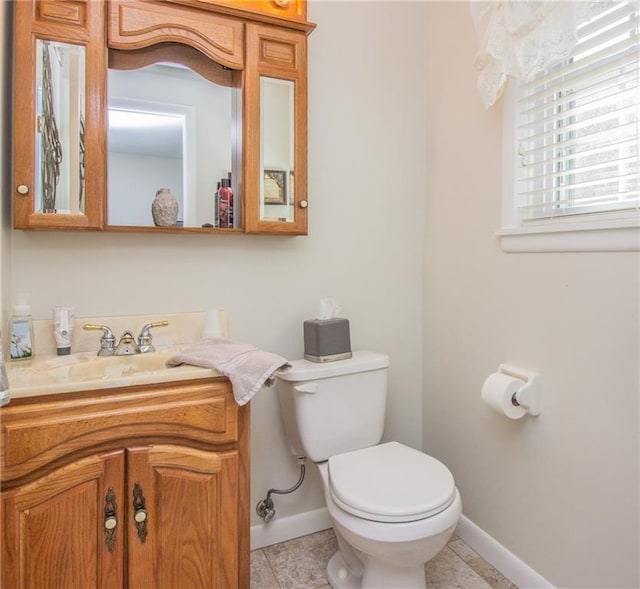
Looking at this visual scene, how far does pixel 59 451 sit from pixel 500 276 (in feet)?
4.71

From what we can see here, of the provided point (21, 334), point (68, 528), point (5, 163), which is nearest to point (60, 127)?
point (5, 163)

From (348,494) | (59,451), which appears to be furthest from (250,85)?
(348,494)

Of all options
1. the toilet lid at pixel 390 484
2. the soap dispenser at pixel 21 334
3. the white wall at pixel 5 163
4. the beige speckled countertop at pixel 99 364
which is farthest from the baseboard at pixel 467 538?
the white wall at pixel 5 163

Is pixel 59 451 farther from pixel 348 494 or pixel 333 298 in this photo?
pixel 333 298

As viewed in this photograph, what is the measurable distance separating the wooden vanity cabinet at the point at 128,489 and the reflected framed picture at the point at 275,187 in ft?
2.34

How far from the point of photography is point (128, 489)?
1.12 meters

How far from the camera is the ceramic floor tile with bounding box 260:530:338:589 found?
1528 millimetres

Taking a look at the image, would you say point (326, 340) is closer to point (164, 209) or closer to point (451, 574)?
point (164, 209)

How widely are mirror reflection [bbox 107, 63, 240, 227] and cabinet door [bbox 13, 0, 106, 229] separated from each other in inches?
3.5

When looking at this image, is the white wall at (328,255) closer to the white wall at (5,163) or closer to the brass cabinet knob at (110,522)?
the white wall at (5,163)

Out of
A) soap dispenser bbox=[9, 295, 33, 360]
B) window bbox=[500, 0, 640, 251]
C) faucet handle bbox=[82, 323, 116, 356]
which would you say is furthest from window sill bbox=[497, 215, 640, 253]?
soap dispenser bbox=[9, 295, 33, 360]

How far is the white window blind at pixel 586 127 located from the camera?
1.18 metres

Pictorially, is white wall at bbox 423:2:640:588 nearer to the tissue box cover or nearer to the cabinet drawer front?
the tissue box cover

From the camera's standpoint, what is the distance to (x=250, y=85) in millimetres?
1550
